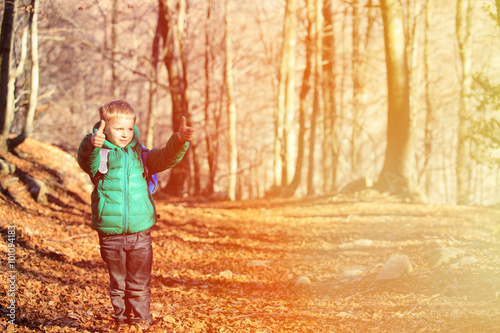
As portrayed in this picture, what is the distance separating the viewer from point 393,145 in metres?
13.0

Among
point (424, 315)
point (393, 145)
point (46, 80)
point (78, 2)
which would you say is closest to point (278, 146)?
point (393, 145)

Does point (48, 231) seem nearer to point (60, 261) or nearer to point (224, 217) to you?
point (60, 261)

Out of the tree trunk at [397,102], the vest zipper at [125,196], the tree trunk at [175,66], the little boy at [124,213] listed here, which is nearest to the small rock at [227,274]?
the little boy at [124,213]

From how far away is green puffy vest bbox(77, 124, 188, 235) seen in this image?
13.0 feet

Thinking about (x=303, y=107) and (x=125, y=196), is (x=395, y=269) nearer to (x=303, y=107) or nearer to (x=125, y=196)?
(x=125, y=196)

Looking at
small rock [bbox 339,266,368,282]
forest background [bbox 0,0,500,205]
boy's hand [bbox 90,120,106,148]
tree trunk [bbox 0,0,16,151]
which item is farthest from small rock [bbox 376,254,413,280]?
tree trunk [bbox 0,0,16,151]

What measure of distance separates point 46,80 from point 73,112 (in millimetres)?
3919

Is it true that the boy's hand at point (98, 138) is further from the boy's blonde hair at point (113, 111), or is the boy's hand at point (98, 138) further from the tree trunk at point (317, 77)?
the tree trunk at point (317, 77)

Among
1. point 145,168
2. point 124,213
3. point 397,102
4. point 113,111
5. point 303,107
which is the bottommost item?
point 124,213

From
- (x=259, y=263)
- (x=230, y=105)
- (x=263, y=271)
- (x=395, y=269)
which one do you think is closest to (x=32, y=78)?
(x=259, y=263)

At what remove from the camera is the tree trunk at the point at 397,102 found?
1281 cm

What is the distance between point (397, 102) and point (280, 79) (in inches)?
325

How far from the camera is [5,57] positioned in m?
9.02

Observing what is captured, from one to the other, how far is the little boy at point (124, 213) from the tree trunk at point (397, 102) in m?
9.87
